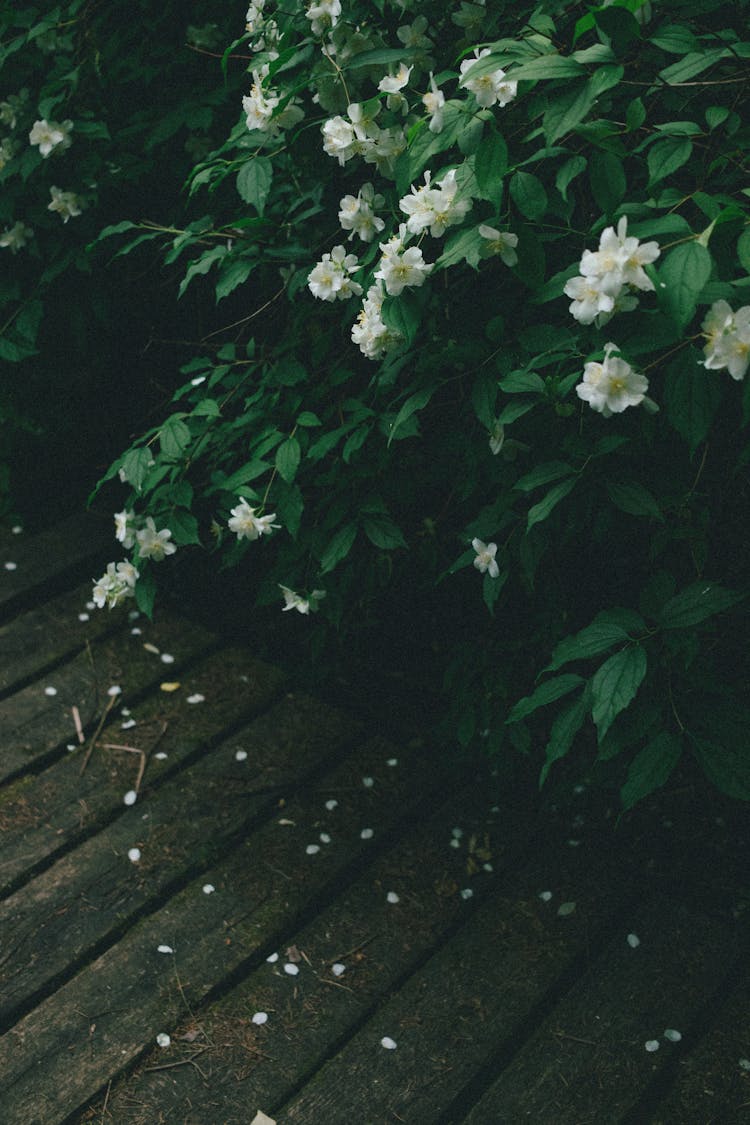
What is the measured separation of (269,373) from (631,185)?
0.73 meters

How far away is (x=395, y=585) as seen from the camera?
8.03ft

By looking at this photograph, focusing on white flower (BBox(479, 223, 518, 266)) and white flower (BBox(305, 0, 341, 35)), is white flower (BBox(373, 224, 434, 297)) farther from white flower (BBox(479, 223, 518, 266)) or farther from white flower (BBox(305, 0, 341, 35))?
white flower (BBox(305, 0, 341, 35))

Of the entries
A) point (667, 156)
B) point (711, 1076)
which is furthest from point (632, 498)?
point (711, 1076)

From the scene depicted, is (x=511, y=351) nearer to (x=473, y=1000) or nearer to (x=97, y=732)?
(x=473, y=1000)

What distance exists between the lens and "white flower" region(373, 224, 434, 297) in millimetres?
1549

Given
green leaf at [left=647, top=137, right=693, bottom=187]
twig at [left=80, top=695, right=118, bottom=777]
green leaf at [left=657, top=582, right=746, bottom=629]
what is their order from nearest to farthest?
green leaf at [left=647, top=137, right=693, bottom=187] < green leaf at [left=657, top=582, right=746, bottom=629] < twig at [left=80, top=695, right=118, bottom=777]

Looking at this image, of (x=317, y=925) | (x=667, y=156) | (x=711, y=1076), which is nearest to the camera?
(x=667, y=156)

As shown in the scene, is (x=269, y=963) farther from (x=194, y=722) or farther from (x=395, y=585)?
(x=395, y=585)

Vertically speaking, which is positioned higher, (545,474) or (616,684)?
(545,474)

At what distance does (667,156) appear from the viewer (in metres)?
1.41

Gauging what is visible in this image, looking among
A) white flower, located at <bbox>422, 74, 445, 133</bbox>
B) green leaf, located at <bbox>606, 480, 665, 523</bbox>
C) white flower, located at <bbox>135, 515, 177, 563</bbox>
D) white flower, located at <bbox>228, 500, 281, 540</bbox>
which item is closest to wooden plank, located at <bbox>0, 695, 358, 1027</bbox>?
white flower, located at <bbox>135, 515, 177, 563</bbox>

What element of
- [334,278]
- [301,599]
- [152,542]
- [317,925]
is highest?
[334,278]

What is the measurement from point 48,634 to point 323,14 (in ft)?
4.99

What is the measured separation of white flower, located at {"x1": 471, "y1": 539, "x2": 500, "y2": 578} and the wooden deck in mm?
655
